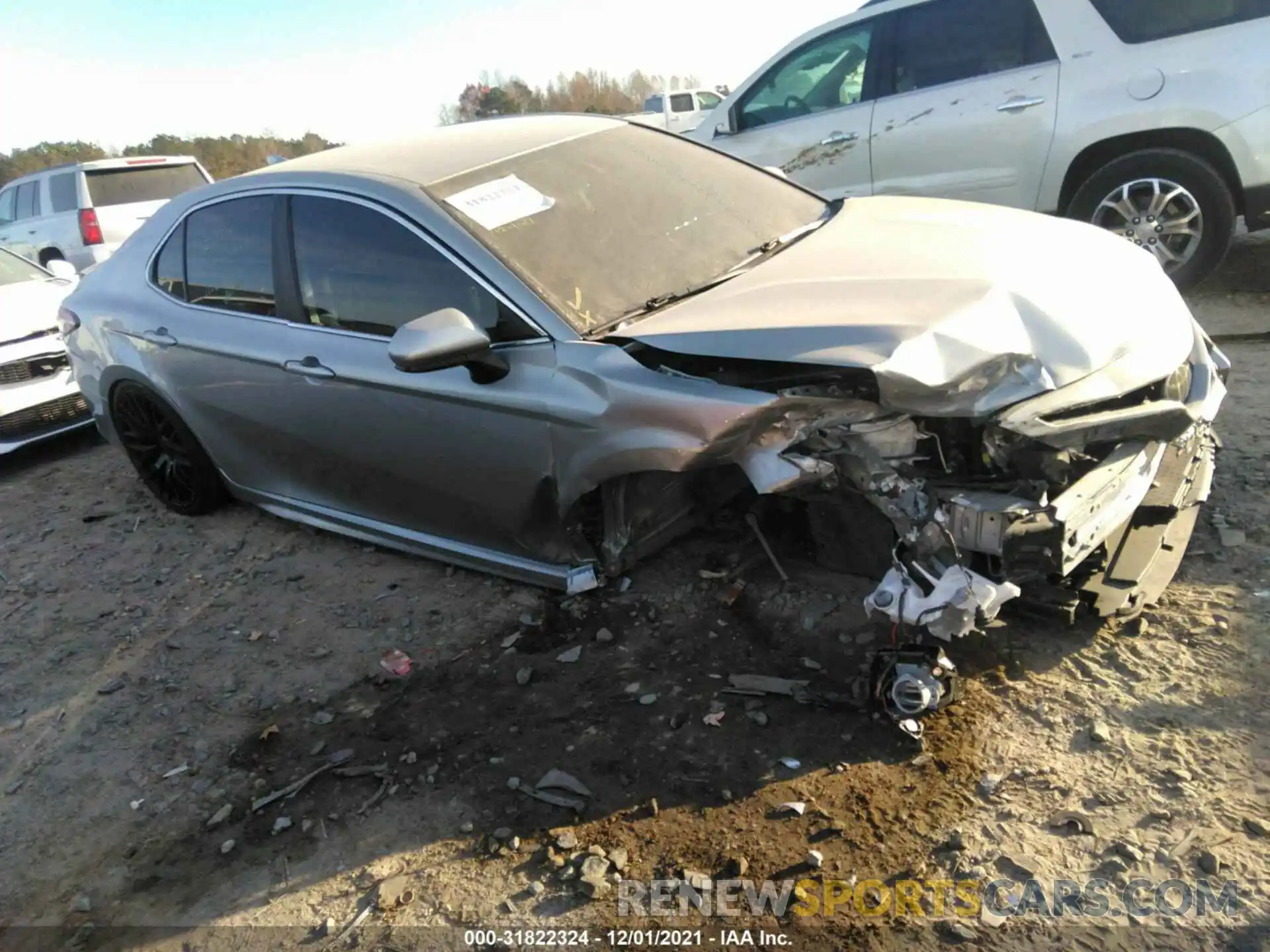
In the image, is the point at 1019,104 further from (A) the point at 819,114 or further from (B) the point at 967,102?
(A) the point at 819,114

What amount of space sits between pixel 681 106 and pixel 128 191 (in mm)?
12608

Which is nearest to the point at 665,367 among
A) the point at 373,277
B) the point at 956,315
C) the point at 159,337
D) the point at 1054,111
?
the point at 956,315

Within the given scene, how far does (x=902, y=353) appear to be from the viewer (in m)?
2.46

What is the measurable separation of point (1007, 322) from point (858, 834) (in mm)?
1460

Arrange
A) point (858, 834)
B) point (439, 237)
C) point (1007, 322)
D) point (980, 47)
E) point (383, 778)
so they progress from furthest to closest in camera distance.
A: point (980, 47) < point (439, 237) < point (383, 778) < point (1007, 322) < point (858, 834)

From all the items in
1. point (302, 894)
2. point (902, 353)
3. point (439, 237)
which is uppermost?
point (439, 237)

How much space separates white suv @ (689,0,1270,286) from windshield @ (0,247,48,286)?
566 centimetres

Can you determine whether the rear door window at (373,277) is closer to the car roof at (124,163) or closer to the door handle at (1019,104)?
the door handle at (1019,104)

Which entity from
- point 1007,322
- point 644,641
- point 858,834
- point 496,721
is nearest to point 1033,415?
point 1007,322

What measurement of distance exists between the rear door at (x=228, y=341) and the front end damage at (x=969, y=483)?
1805 mm

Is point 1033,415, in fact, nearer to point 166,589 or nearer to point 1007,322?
point 1007,322

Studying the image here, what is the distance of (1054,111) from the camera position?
5.65 meters

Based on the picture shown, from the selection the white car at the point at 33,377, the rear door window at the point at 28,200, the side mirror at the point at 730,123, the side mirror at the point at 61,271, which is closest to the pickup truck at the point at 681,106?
the rear door window at the point at 28,200

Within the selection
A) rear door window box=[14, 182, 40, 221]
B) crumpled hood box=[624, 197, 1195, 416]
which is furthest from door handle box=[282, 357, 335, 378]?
rear door window box=[14, 182, 40, 221]
